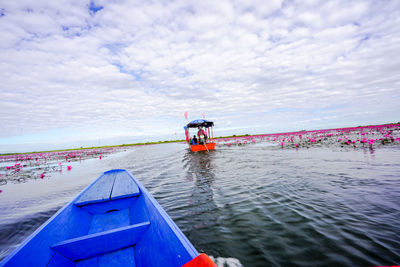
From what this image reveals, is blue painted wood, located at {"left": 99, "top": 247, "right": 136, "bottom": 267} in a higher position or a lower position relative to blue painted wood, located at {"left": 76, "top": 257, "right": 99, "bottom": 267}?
lower

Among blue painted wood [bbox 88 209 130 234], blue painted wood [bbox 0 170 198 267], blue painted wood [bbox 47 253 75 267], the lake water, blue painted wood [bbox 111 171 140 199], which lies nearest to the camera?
blue painted wood [bbox 0 170 198 267]

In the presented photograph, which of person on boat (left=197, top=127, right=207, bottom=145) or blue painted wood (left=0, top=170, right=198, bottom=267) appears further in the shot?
person on boat (left=197, top=127, right=207, bottom=145)

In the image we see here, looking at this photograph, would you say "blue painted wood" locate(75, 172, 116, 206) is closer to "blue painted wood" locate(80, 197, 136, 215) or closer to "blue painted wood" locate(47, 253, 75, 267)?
"blue painted wood" locate(80, 197, 136, 215)

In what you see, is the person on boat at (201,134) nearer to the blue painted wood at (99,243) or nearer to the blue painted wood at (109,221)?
the blue painted wood at (109,221)

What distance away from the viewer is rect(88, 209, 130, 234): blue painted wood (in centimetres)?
297

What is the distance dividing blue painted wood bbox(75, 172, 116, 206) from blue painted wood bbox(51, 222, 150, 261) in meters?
1.39

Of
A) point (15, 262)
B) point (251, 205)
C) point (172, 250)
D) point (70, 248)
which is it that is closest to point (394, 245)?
point (251, 205)

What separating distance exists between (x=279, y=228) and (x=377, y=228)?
150 centimetres

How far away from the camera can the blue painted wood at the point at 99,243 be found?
204 centimetres

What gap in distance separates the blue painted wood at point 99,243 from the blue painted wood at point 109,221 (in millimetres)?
778

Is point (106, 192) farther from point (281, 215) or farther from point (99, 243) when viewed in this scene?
point (281, 215)

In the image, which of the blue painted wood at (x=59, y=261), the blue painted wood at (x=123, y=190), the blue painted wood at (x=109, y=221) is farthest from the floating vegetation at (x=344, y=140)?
the blue painted wood at (x=59, y=261)

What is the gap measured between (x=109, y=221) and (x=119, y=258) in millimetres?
1199

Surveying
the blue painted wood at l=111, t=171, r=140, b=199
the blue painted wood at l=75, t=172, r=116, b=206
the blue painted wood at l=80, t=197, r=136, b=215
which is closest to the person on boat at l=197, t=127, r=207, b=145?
the blue painted wood at l=75, t=172, r=116, b=206
